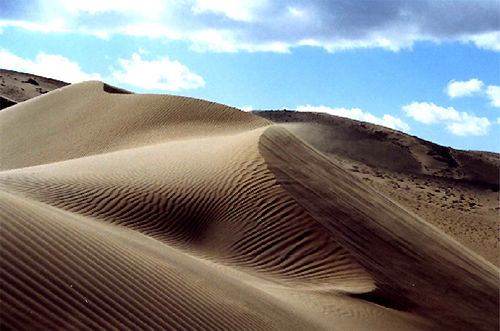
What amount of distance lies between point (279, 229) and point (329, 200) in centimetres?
190

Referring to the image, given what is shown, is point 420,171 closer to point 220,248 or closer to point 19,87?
point 220,248

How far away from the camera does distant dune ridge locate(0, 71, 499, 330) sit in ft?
17.9

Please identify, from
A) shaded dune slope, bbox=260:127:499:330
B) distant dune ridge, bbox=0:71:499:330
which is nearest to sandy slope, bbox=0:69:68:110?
distant dune ridge, bbox=0:71:499:330

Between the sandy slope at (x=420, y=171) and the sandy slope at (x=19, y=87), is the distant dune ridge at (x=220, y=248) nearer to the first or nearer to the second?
the sandy slope at (x=420, y=171)

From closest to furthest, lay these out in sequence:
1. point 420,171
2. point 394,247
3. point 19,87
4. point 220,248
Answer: point 220,248 < point 394,247 < point 420,171 < point 19,87

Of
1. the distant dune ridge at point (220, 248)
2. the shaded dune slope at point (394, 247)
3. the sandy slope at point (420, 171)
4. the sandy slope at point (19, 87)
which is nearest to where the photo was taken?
the distant dune ridge at point (220, 248)

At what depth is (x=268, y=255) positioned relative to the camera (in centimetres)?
1102

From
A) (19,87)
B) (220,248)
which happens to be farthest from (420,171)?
(19,87)

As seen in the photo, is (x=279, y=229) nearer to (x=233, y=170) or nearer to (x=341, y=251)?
(x=341, y=251)

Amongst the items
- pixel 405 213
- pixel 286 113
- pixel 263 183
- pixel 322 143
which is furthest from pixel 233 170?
pixel 286 113

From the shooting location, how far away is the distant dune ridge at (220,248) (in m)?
5.46

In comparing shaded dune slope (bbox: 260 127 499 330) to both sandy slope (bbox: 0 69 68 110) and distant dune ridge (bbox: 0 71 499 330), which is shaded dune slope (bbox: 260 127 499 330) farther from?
sandy slope (bbox: 0 69 68 110)

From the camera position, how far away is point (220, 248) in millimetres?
11086

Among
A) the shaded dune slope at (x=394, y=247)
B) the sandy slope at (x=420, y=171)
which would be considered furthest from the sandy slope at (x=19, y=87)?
the shaded dune slope at (x=394, y=247)
